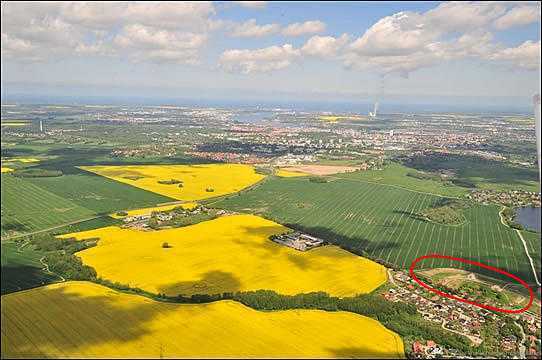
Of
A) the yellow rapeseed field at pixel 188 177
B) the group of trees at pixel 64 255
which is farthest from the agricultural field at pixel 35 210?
the yellow rapeseed field at pixel 188 177

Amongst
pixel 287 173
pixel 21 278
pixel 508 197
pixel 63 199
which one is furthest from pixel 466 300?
pixel 287 173

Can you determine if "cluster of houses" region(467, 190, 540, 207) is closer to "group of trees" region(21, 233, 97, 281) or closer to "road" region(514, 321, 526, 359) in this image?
"road" region(514, 321, 526, 359)

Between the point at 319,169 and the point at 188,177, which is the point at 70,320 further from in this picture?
the point at 319,169

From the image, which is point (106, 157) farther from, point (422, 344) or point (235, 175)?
point (422, 344)

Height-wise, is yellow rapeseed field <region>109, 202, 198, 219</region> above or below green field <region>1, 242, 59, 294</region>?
above

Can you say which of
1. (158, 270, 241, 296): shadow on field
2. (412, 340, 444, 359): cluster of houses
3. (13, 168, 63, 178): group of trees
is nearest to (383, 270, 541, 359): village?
(412, 340, 444, 359): cluster of houses

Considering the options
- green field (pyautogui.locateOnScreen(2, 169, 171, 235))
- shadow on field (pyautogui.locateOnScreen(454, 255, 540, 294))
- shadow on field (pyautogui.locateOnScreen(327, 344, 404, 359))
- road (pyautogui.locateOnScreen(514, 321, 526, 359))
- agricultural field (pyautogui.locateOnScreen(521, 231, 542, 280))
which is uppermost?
green field (pyautogui.locateOnScreen(2, 169, 171, 235))
